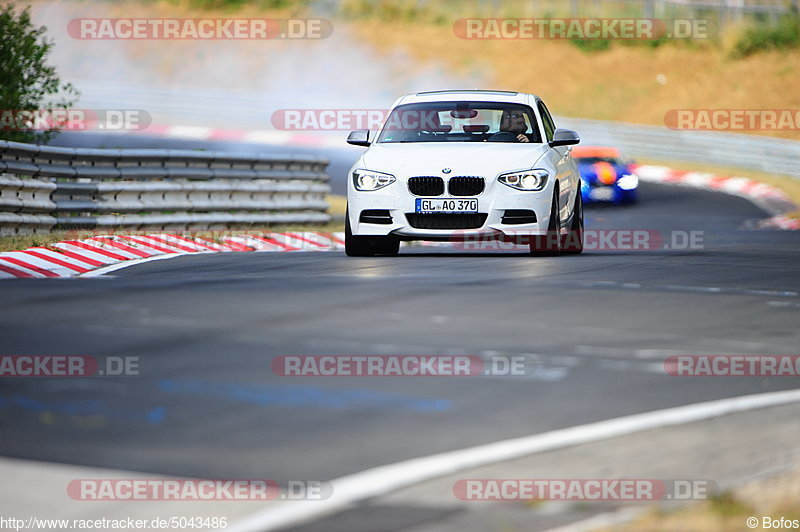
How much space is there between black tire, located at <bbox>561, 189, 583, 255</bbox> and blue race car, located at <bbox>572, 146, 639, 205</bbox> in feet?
47.7

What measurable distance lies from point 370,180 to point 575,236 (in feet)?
9.22

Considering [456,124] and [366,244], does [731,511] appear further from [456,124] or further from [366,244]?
[456,124]

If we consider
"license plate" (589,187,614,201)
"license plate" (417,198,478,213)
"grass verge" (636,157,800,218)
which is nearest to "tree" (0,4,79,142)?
"license plate" (417,198,478,213)

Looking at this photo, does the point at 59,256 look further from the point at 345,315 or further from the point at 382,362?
the point at 382,362

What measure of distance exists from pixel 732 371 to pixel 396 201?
6.73 meters

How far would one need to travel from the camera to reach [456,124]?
51.2ft

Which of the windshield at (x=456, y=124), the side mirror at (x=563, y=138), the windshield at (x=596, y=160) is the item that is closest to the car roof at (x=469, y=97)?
the windshield at (x=456, y=124)

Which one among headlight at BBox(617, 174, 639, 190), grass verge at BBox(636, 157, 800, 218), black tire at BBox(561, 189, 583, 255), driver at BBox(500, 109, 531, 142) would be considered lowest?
grass verge at BBox(636, 157, 800, 218)

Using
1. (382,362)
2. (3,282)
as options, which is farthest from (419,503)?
(3,282)

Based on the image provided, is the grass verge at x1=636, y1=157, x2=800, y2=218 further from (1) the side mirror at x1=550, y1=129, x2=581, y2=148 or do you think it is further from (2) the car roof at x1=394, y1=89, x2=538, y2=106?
(1) the side mirror at x1=550, y1=129, x2=581, y2=148

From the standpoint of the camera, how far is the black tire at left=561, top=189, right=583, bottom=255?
16047mm

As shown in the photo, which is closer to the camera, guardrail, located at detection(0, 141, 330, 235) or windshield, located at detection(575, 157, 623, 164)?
guardrail, located at detection(0, 141, 330, 235)

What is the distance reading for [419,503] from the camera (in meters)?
5.25

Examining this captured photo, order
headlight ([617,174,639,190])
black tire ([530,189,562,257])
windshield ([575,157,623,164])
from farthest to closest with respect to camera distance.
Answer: windshield ([575,157,623,164])
headlight ([617,174,639,190])
black tire ([530,189,562,257])
